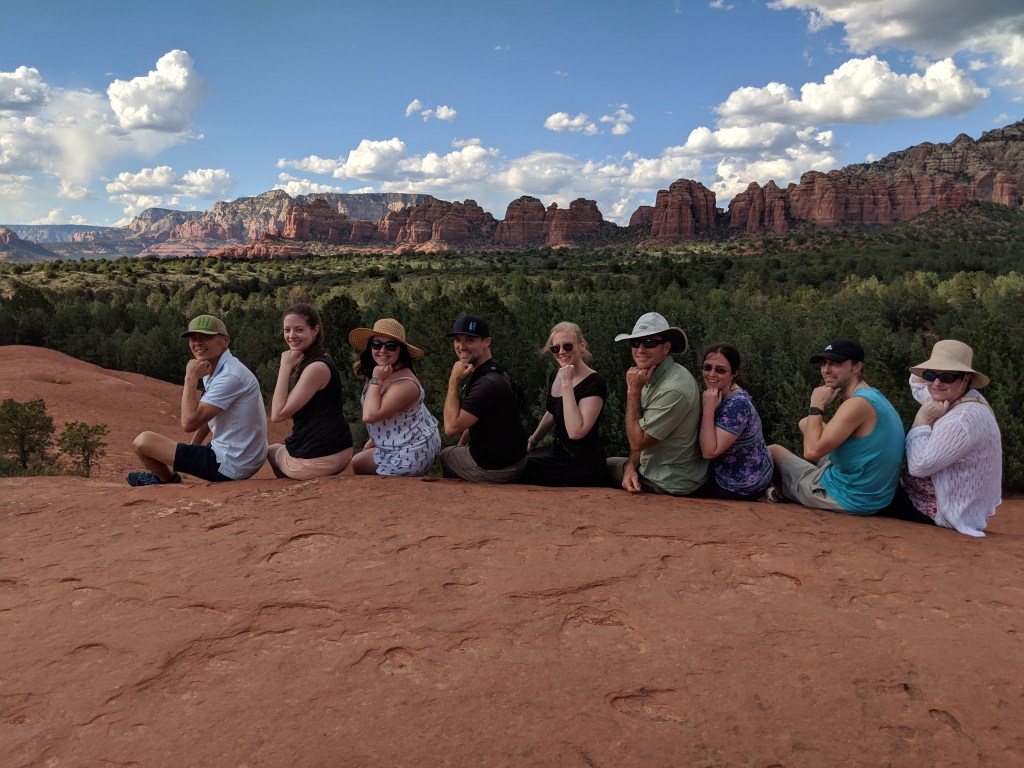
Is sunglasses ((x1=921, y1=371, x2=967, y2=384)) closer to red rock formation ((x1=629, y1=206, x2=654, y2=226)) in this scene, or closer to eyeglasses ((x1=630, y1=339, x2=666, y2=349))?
eyeglasses ((x1=630, y1=339, x2=666, y2=349))

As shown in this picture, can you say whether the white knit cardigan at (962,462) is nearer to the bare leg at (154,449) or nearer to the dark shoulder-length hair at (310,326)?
the dark shoulder-length hair at (310,326)

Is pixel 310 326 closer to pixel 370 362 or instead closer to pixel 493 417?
pixel 370 362

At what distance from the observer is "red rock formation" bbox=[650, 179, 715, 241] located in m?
121

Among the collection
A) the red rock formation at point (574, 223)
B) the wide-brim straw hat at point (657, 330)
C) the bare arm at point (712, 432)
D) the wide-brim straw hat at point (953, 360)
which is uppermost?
the red rock formation at point (574, 223)

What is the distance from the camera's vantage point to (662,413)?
16.1 ft

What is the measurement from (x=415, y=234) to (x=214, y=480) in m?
155

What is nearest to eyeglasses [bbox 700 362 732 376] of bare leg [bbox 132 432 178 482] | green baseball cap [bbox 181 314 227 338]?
green baseball cap [bbox 181 314 227 338]

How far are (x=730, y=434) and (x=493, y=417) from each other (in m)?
1.83

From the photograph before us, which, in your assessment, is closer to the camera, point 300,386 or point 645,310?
point 300,386

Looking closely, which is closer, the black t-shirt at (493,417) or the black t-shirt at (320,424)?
the black t-shirt at (493,417)

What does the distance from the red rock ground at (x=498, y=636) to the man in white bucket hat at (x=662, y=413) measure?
0.53m

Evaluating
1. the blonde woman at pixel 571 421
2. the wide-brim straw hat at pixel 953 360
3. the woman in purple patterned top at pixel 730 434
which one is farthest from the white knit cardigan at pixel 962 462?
the blonde woman at pixel 571 421

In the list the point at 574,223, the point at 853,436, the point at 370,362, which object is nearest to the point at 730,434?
the point at 853,436

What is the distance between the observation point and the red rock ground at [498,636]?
2.33m
